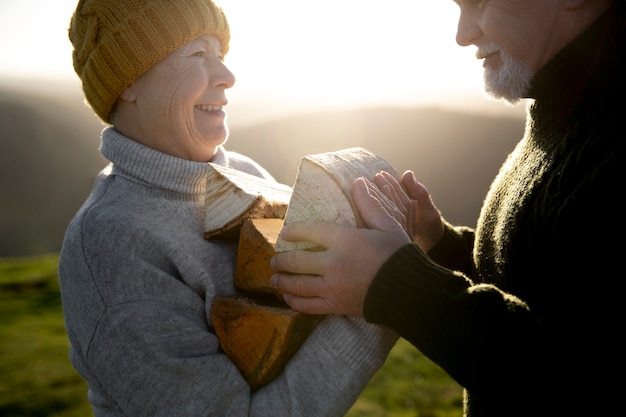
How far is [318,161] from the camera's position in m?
1.63

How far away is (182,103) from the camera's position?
2078mm

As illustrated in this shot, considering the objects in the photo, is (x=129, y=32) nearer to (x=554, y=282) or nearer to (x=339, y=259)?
(x=339, y=259)

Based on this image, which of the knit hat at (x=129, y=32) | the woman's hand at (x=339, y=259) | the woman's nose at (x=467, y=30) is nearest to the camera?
the woman's hand at (x=339, y=259)

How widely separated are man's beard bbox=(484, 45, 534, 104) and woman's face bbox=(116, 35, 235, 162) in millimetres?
1079

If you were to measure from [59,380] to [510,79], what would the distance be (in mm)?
5583

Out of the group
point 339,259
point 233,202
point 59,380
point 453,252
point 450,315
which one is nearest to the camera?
point 450,315

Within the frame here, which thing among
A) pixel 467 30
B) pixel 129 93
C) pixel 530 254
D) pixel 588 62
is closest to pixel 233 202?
pixel 129 93

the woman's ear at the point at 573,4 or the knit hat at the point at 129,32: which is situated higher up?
the woman's ear at the point at 573,4

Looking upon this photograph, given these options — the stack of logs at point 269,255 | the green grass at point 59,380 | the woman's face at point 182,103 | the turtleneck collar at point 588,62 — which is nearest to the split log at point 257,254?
the stack of logs at point 269,255

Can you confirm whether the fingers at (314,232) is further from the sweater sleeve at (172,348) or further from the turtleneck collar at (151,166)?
the turtleneck collar at (151,166)

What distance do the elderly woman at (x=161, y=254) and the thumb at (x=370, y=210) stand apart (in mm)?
347

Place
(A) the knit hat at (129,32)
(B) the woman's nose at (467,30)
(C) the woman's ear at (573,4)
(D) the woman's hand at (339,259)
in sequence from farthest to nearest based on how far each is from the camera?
(A) the knit hat at (129,32) < (B) the woman's nose at (467,30) < (C) the woman's ear at (573,4) < (D) the woman's hand at (339,259)

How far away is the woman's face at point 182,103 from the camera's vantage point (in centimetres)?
208

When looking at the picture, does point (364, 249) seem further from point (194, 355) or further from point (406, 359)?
point (406, 359)
